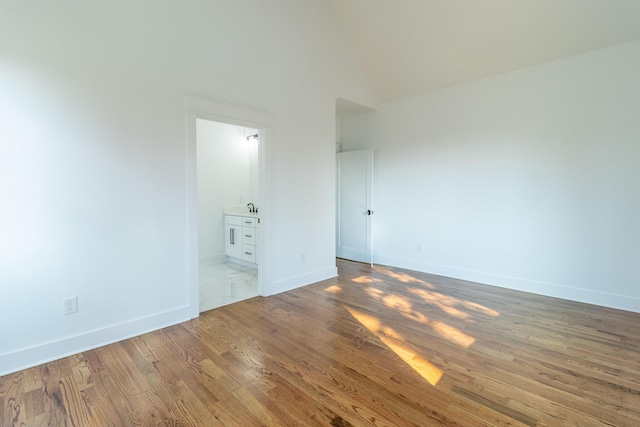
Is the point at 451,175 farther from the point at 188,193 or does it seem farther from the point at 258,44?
the point at 188,193

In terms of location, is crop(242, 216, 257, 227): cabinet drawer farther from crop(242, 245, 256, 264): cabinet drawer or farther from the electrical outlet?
the electrical outlet

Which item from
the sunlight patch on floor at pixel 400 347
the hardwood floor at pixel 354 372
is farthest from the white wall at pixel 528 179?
the sunlight patch on floor at pixel 400 347

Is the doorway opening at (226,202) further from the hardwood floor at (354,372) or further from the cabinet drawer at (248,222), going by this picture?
the hardwood floor at (354,372)

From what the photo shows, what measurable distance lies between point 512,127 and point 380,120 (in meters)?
2.07

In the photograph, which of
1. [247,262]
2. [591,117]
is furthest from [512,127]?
[247,262]

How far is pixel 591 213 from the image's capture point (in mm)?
3469

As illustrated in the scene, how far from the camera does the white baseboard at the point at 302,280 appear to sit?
3.83 meters

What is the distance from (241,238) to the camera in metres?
5.11

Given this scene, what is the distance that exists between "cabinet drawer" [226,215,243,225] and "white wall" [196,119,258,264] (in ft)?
0.52

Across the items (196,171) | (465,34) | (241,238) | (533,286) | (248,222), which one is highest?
(465,34)

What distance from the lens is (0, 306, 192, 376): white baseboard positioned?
217 cm

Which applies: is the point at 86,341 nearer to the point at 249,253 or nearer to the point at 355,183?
the point at 249,253

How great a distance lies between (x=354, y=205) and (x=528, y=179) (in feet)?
8.91

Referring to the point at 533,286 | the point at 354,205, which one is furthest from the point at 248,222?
the point at 533,286
